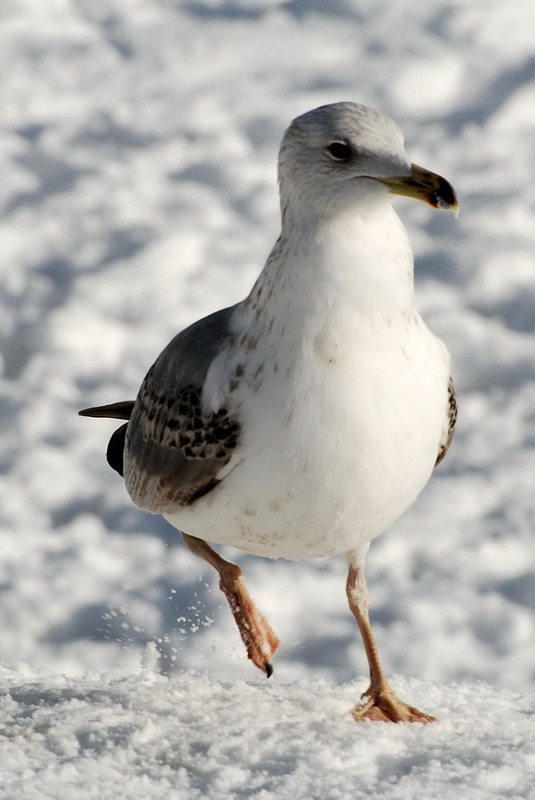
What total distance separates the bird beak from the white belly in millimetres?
400

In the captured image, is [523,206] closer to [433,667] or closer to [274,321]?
[433,667]

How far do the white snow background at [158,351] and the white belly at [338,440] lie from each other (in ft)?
2.02

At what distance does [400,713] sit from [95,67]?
735cm

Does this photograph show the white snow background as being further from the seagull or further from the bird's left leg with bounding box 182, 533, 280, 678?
the seagull

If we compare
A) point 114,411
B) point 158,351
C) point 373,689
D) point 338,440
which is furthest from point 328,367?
point 158,351

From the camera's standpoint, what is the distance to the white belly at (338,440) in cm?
405

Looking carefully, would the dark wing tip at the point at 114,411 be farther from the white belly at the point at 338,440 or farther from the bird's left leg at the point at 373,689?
the white belly at the point at 338,440

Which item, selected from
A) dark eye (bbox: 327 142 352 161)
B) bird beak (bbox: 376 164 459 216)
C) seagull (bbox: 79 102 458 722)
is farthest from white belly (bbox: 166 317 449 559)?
dark eye (bbox: 327 142 352 161)

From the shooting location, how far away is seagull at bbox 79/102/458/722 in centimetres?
403

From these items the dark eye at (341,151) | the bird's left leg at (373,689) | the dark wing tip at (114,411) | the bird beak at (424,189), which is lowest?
the bird's left leg at (373,689)

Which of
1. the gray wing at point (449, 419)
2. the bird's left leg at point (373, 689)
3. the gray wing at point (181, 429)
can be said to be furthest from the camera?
the gray wing at point (449, 419)

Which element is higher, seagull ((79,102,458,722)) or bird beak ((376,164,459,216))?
bird beak ((376,164,459,216))

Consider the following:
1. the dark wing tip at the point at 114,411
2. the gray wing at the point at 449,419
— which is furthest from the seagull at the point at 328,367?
the dark wing tip at the point at 114,411

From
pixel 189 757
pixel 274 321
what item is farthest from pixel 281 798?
pixel 274 321
